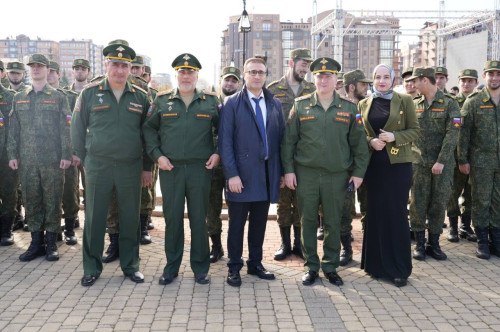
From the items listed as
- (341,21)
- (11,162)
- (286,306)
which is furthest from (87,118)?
(341,21)

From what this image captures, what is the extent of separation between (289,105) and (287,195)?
1138 millimetres

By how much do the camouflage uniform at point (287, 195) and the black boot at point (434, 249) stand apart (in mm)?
1695

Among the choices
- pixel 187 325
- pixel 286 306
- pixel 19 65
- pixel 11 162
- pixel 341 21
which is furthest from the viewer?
pixel 341 21

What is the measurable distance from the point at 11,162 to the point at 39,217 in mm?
762

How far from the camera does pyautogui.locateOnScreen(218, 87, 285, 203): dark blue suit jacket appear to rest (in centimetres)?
480

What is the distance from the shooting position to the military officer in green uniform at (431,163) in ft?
19.2

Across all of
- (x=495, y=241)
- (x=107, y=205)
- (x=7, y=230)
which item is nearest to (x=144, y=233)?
(x=107, y=205)

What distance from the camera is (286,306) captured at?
14.3 feet

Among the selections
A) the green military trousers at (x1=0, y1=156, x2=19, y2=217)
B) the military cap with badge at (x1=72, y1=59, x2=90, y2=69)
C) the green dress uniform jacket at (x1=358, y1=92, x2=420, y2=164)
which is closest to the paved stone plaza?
the green military trousers at (x1=0, y1=156, x2=19, y2=217)

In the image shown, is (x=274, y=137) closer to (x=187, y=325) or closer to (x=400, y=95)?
(x=400, y=95)

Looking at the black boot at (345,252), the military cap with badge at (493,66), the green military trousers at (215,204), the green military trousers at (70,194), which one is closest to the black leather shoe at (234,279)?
the green military trousers at (215,204)

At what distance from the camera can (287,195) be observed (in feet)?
19.4

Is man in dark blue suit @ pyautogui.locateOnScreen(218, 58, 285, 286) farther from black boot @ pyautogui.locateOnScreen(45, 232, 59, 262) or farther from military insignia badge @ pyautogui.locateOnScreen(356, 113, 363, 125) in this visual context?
black boot @ pyautogui.locateOnScreen(45, 232, 59, 262)

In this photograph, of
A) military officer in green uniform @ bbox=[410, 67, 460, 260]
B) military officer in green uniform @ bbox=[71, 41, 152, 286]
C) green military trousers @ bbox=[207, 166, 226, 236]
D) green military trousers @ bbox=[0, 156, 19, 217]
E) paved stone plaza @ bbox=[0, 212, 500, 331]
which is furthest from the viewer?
green military trousers @ bbox=[0, 156, 19, 217]
